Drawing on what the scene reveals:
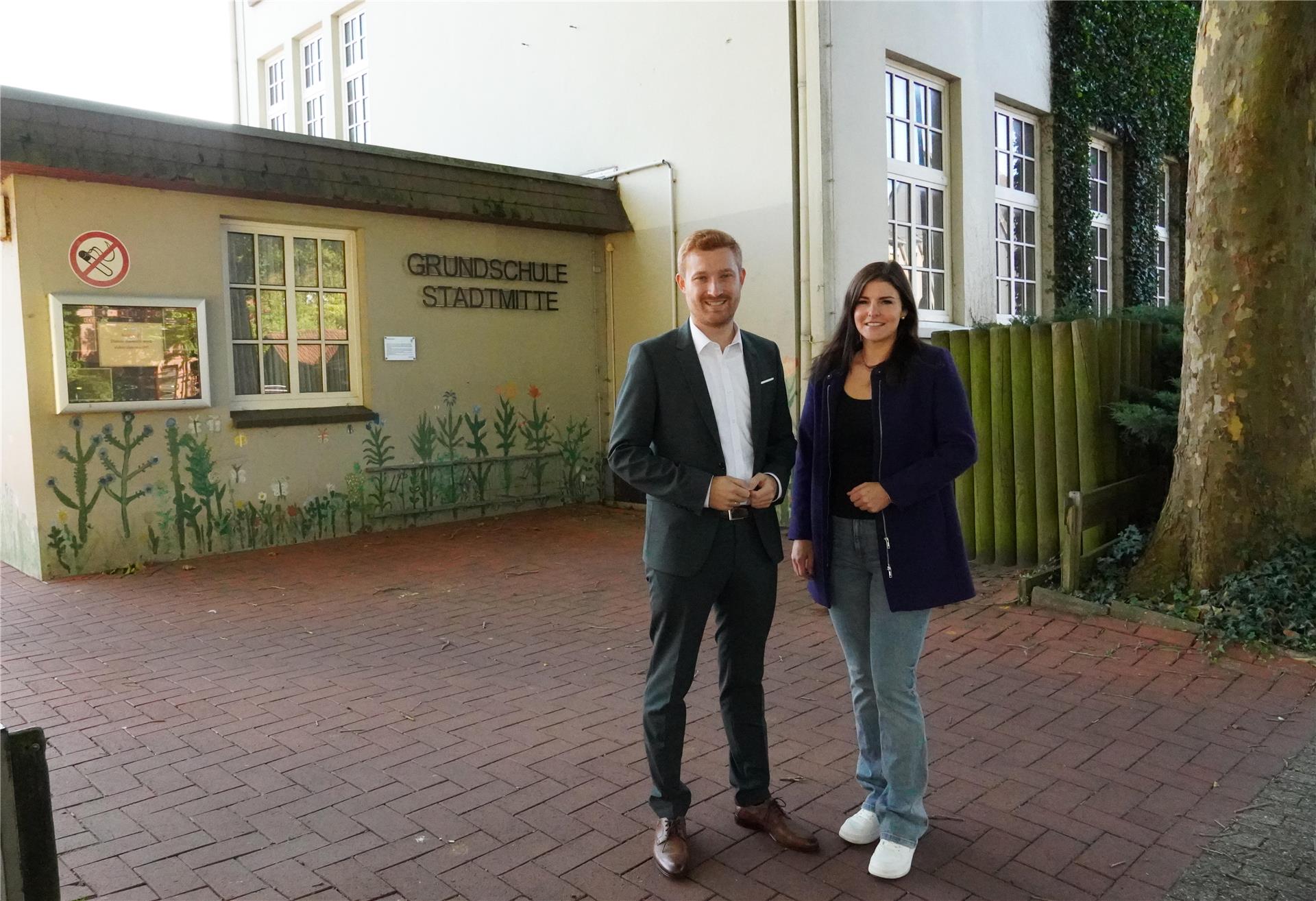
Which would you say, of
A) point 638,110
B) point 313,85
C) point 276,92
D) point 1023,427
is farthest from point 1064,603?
point 276,92

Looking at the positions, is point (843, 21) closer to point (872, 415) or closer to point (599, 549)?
point (599, 549)

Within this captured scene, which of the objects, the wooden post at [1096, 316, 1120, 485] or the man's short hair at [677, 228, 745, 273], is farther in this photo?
the wooden post at [1096, 316, 1120, 485]

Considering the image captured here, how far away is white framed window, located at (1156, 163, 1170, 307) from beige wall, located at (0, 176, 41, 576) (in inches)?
561

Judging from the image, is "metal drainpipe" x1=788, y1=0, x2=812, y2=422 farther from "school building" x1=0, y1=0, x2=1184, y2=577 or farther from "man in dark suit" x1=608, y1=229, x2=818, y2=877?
"man in dark suit" x1=608, y1=229, x2=818, y2=877

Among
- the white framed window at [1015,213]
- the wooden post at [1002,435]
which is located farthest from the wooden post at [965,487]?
the white framed window at [1015,213]

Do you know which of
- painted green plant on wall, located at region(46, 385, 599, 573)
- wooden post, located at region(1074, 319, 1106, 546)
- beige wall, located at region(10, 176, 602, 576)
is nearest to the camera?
wooden post, located at region(1074, 319, 1106, 546)

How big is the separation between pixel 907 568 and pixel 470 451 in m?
7.81


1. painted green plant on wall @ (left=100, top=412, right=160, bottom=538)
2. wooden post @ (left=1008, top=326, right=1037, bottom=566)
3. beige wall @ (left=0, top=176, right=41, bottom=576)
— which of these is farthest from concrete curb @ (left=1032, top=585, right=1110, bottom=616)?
beige wall @ (left=0, top=176, right=41, bottom=576)

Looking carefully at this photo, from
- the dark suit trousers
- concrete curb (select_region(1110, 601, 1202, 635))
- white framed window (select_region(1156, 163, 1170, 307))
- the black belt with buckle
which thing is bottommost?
concrete curb (select_region(1110, 601, 1202, 635))

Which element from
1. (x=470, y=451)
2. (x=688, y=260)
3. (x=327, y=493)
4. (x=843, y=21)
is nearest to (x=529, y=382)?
(x=470, y=451)

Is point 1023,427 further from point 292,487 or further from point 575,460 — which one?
point 292,487

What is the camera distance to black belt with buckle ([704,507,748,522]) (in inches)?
123

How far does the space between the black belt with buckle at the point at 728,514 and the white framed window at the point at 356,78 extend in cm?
1417

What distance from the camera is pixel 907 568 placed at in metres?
3.04
